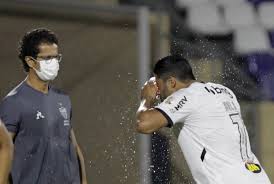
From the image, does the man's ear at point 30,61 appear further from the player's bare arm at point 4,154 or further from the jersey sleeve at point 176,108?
the player's bare arm at point 4,154

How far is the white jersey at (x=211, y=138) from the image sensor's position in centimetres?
448

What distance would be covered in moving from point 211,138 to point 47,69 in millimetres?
1087

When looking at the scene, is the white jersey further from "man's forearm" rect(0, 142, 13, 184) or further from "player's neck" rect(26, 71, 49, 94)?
"man's forearm" rect(0, 142, 13, 184)

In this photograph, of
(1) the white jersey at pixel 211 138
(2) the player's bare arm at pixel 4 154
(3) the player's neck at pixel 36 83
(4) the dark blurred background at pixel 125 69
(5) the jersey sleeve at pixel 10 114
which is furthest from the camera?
(4) the dark blurred background at pixel 125 69

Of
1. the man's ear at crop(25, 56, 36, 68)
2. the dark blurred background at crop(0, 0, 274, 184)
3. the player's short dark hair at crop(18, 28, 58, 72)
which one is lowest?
the dark blurred background at crop(0, 0, 274, 184)

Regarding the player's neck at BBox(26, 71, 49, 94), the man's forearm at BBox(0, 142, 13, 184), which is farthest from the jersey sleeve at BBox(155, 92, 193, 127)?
the man's forearm at BBox(0, 142, 13, 184)

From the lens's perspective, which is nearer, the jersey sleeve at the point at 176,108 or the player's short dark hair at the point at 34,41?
the jersey sleeve at the point at 176,108

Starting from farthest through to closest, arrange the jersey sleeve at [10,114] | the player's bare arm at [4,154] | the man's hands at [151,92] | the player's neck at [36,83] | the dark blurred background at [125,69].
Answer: the dark blurred background at [125,69]
the player's neck at [36,83]
the man's hands at [151,92]
the jersey sleeve at [10,114]
the player's bare arm at [4,154]

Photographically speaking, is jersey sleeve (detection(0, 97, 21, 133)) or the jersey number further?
jersey sleeve (detection(0, 97, 21, 133))

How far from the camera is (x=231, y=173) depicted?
4469mm

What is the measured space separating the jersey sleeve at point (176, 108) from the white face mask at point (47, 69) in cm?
75

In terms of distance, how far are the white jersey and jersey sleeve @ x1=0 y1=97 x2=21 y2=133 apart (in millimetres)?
800

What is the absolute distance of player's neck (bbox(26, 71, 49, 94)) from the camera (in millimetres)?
4898

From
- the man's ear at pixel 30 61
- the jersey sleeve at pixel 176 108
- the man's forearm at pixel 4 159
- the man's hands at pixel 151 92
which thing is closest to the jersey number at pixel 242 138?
the jersey sleeve at pixel 176 108
